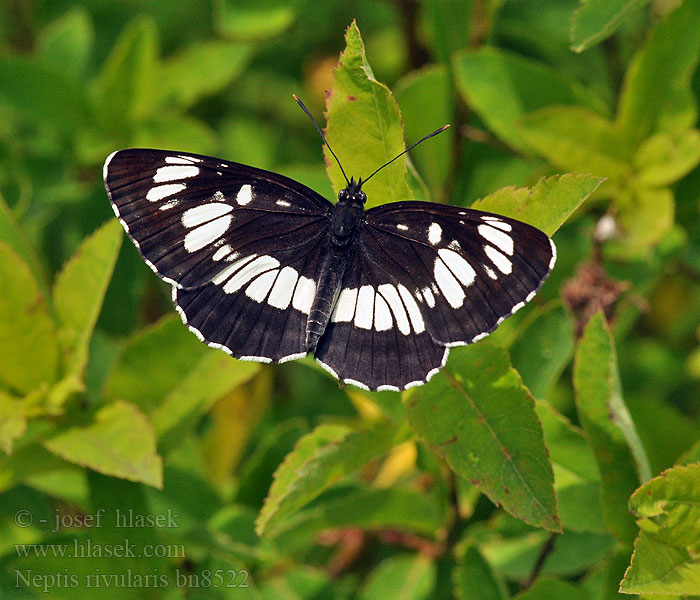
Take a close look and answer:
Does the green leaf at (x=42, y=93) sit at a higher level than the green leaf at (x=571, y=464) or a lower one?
higher

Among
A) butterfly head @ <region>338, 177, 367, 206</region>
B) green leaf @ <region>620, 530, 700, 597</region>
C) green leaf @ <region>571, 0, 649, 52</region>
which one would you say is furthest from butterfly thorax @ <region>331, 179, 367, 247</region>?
green leaf @ <region>620, 530, 700, 597</region>

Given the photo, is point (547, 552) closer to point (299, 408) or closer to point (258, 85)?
point (299, 408)

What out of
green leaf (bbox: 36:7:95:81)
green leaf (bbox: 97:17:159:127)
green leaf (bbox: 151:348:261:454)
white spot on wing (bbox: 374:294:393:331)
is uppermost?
green leaf (bbox: 36:7:95:81)

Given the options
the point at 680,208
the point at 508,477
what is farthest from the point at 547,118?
the point at 508,477

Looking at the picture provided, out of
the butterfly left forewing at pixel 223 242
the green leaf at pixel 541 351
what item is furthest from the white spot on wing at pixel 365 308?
the green leaf at pixel 541 351

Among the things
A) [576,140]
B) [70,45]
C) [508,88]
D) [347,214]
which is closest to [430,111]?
[508,88]

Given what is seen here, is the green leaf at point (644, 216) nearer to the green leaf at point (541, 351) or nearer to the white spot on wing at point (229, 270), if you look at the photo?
the green leaf at point (541, 351)

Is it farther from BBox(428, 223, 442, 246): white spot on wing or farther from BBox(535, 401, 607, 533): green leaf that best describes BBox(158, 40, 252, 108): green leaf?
BBox(535, 401, 607, 533): green leaf

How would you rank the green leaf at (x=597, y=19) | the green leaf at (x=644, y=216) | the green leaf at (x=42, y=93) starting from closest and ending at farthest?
the green leaf at (x=597, y=19) < the green leaf at (x=644, y=216) < the green leaf at (x=42, y=93)
